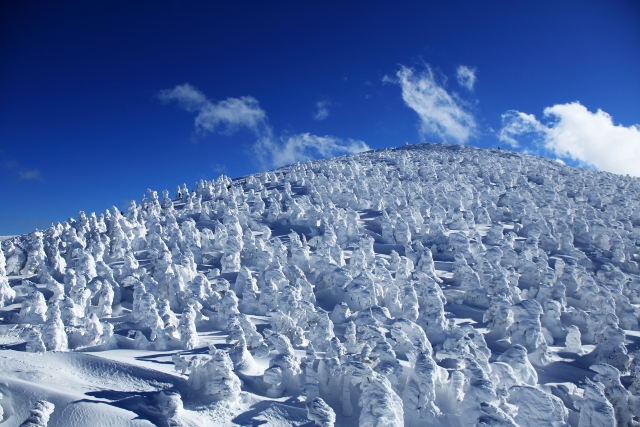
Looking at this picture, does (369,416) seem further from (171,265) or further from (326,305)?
(171,265)

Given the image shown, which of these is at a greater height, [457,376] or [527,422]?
[457,376]

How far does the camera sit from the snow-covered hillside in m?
14.0

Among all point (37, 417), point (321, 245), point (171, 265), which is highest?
point (321, 245)

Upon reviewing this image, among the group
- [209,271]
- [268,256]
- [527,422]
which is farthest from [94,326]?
[527,422]

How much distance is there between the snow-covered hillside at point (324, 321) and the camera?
46.0ft

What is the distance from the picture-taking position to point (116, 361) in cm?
1530

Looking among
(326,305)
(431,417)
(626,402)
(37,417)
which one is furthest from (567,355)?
(37,417)

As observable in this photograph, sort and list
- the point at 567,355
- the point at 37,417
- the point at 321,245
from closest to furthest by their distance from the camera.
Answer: the point at 37,417
the point at 567,355
the point at 321,245

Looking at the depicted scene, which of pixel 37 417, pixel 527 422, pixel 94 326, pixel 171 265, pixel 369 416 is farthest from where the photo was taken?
pixel 171 265

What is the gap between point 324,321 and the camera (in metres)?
21.6

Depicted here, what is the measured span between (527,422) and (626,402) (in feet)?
23.0

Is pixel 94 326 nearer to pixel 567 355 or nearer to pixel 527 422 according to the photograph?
pixel 527 422

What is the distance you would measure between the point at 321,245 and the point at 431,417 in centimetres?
2179

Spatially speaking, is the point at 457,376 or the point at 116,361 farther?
the point at 457,376
